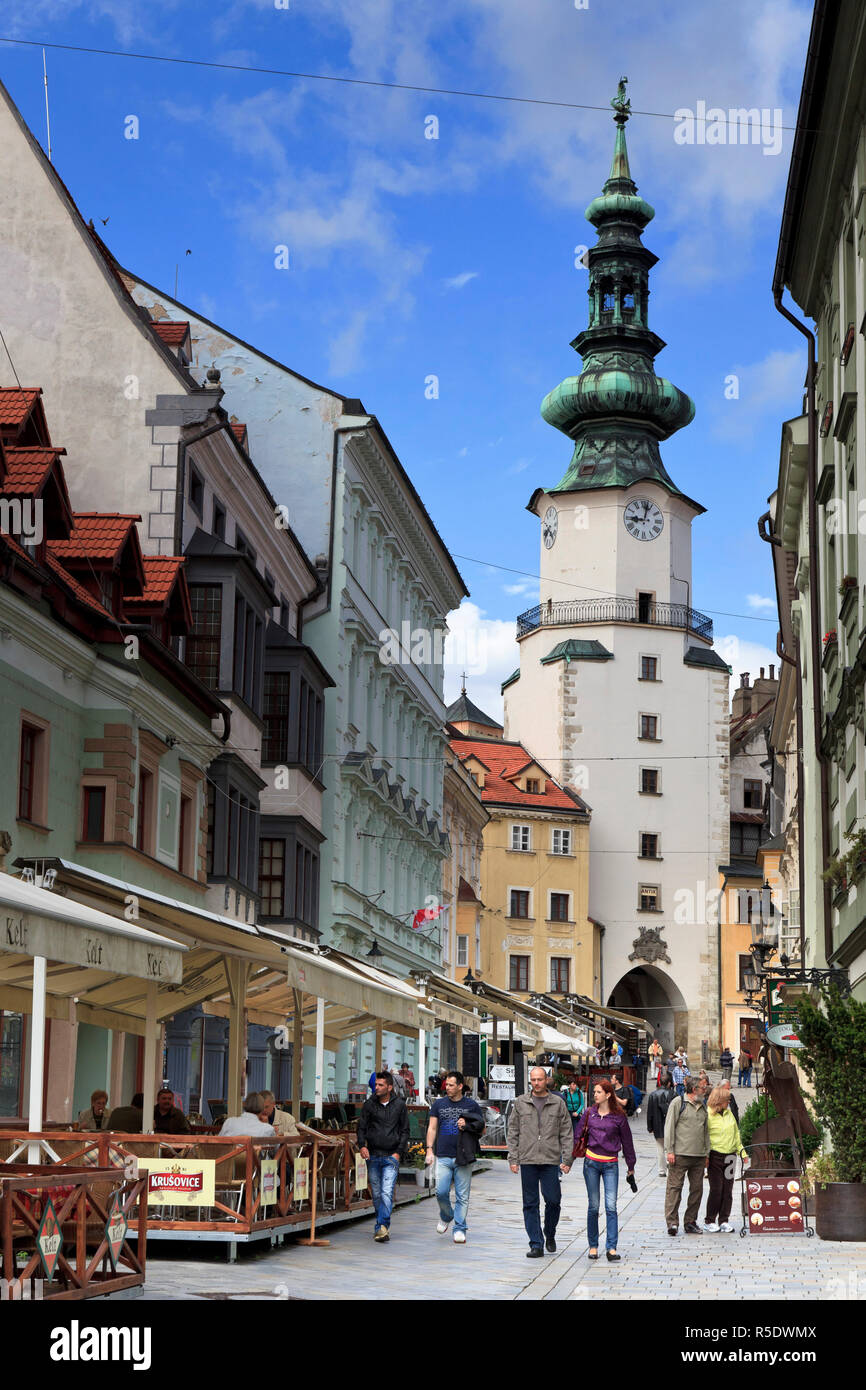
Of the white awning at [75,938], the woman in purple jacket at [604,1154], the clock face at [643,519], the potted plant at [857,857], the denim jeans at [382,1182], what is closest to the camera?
the white awning at [75,938]

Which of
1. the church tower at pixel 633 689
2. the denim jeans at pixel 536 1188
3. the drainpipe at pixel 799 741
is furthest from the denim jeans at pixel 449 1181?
the church tower at pixel 633 689

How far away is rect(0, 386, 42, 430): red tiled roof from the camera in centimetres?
2419

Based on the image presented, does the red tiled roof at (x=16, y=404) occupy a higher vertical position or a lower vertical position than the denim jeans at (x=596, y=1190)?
higher

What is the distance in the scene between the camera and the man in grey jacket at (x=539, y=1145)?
17453 mm

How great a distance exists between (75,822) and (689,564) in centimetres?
6996

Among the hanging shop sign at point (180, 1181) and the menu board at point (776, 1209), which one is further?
the menu board at point (776, 1209)

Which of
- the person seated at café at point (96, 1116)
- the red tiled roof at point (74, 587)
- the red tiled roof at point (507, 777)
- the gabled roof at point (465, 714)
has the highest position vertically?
the gabled roof at point (465, 714)

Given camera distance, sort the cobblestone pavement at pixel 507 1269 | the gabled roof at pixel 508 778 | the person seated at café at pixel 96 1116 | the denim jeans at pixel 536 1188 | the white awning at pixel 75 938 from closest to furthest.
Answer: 1. the white awning at pixel 75 938
2. the cobblestone pavement at pixel 507 1269
3. the denim jeans at pixel 536 1188
4. the person seated at café at pixel 96 1116
5. the gabled roof at pixel 508 778

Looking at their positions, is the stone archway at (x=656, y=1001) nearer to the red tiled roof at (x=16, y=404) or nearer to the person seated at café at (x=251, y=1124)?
the red tiled roof at (x=16, y=404)

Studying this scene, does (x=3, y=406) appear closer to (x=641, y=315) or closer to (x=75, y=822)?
(x=75, y=822)

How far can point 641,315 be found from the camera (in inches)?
3730

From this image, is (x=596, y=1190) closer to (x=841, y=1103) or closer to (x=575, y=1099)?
(x=841, y=1103)

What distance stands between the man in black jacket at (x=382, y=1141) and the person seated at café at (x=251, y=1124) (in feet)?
4.22

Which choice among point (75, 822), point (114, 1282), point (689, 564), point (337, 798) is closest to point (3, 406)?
point (75, 822)
